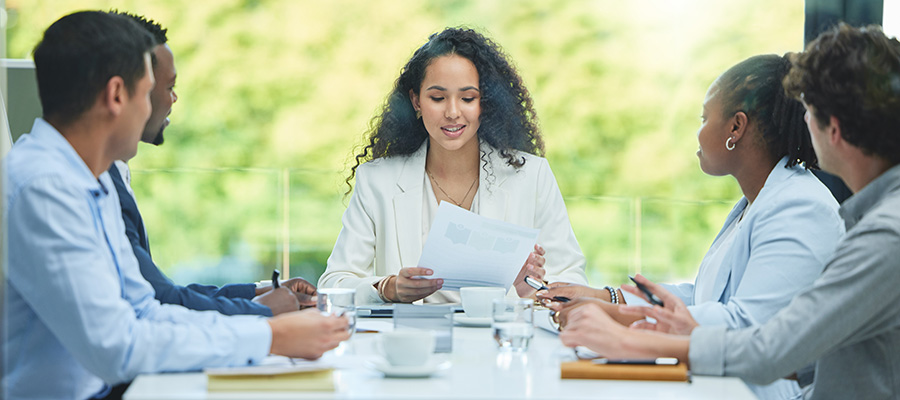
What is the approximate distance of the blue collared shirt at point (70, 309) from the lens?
1311mm

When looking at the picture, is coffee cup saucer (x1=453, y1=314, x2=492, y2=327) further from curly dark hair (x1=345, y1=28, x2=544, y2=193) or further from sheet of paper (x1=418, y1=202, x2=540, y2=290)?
curly dark hair (x1=345, y1=28, x2=544, y2=193)

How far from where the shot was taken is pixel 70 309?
1302 mm

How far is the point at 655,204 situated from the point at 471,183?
10.7 feet

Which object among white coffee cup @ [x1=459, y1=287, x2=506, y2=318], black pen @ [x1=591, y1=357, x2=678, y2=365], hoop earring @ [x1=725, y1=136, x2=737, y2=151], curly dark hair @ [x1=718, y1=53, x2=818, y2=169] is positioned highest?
curly dark hair @ [x1=718, y1=53, x2=818, y2=169]

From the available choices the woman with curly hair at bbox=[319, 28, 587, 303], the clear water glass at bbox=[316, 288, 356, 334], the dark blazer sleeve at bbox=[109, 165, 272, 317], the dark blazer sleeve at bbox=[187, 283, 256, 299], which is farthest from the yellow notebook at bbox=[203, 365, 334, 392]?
the woman with curly hair at bbox=[319, 28, 587, 303]

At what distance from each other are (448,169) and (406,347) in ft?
5.35

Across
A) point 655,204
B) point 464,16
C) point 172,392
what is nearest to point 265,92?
point 464,16

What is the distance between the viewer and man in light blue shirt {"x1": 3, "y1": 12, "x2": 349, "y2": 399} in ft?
4.32

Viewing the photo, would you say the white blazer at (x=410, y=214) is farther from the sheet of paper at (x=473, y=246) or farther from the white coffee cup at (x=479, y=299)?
the white coffee cup at (x=479, y=299)

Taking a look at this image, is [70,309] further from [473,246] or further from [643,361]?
[473,246]

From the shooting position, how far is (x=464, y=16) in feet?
20.4

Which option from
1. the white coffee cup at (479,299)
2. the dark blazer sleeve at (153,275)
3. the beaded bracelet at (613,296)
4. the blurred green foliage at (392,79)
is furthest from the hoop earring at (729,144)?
the blurred green foliage at (392,79)

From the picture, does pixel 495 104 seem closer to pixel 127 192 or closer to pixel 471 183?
pixel 471 183

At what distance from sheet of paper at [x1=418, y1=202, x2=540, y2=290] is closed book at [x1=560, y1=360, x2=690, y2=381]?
2.72 feet
